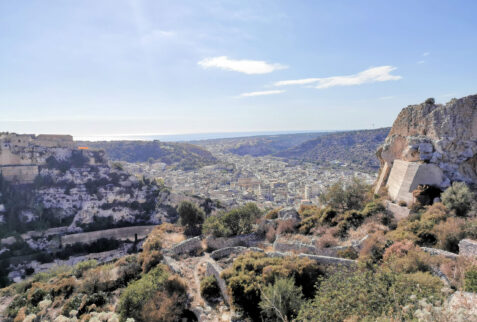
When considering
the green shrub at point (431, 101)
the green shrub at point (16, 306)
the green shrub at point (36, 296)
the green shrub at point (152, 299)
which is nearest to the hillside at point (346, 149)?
the green shrub at point (431, 101)

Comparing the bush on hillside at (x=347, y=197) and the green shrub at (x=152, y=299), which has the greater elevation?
the bush on hillside at (x=347, y=197)

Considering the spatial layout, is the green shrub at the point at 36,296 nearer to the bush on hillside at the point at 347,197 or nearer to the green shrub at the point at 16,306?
the green shrub at the point at 16,306

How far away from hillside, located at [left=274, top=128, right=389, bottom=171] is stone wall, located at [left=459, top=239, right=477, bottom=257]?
61.6 metres

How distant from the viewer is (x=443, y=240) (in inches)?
320

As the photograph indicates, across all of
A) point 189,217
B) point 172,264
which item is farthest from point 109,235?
point 172,264

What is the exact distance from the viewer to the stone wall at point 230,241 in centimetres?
1312

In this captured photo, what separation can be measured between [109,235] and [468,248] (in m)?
32.7

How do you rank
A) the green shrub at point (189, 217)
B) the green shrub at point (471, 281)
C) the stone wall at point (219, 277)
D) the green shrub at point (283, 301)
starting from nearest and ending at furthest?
the green shrub at point (471, 281) < the green shrub at point (283, 301) < the stone wall at point (219, 277) < the green shrub at point (189, 217)

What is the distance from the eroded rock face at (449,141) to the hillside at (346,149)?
54856mm

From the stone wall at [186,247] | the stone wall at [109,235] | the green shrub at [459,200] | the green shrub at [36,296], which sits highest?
the green shrub at [459,200]

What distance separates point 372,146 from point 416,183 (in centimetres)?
8015

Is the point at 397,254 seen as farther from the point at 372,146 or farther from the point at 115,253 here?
the point at 372,146

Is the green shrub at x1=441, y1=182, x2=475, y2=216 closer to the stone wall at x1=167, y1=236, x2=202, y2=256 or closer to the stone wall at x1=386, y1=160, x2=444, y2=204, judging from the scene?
the stone wall at x1=386, y1=160, x2=444, y2=204

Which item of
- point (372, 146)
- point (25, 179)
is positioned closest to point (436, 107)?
point (25, 179)
